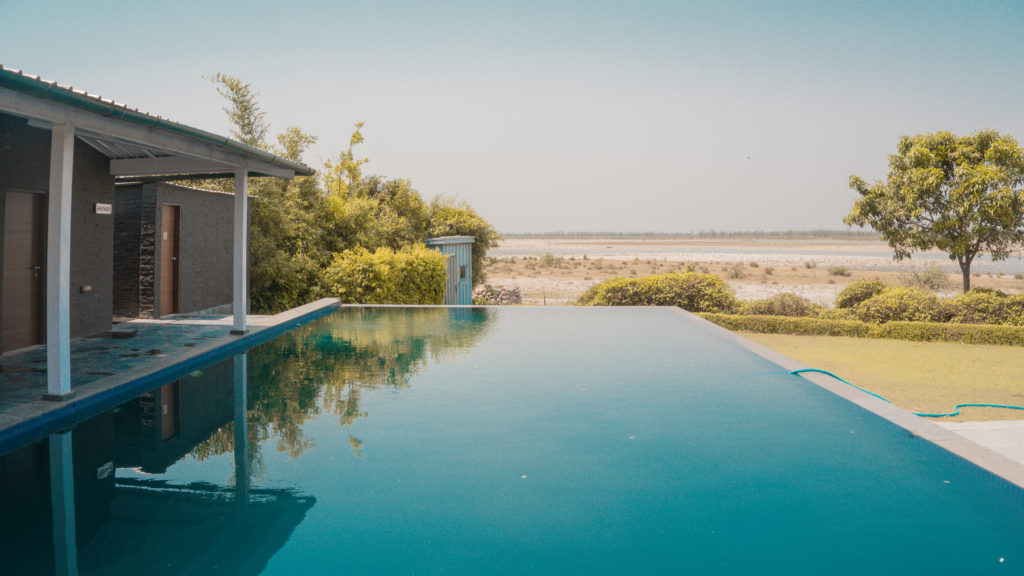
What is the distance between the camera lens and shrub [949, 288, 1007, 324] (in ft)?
45.4

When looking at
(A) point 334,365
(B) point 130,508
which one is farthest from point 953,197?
(B) point 130,508

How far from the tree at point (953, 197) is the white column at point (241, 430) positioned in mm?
18491

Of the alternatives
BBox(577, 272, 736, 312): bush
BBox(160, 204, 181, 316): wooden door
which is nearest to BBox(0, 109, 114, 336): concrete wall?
BBox(160, 204, 181, 316): wooden door

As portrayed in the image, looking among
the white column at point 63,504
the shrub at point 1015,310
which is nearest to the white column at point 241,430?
the white column at point 63,504

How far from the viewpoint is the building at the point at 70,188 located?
16.1 feet

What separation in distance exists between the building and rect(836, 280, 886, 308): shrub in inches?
529

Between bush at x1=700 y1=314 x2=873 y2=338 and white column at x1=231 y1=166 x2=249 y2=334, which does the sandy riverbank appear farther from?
white column at x1=231 y1=166 x2=249 y2=334

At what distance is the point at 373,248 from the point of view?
15977mm

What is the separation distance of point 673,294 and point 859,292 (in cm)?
471

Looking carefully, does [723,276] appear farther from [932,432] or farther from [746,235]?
[746,235]

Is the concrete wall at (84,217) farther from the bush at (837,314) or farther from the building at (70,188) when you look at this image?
the bush at (837,314)

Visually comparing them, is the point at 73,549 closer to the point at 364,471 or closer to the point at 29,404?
the point at 364,471

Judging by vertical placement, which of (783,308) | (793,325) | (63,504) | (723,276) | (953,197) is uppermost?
(953,197)

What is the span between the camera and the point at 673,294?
15516 millimetres
